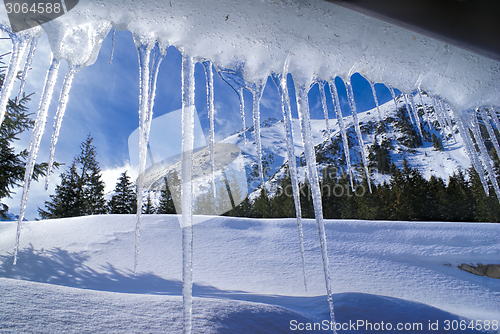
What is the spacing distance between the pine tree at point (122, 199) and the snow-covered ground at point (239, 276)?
12.3m

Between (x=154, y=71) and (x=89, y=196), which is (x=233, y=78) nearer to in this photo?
(x=154, y=71)

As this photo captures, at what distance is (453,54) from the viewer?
97cm

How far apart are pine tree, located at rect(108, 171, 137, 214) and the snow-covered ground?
12349mm

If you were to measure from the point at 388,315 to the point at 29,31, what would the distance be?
3976 millimetres

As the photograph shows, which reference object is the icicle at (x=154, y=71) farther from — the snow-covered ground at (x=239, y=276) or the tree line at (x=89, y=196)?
the tree line at (x=89, y=196)

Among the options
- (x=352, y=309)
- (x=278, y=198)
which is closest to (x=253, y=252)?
(x=352, y=309)

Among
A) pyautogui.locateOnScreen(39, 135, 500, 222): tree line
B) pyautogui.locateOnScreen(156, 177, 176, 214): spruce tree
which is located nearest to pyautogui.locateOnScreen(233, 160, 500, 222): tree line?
pyautogui.locateOnScreen(39, 135, 500, 222): tree line

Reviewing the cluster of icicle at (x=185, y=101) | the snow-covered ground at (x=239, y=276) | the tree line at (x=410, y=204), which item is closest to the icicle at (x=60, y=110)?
the cluster of icicle at (x=185, y=101)

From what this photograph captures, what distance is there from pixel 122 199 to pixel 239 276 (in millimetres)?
18250

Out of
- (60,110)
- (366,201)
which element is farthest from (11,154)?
(366,201)

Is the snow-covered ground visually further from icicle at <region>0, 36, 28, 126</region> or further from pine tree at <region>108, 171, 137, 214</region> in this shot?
pine tree at <region>108, 171, 137, 214</region>

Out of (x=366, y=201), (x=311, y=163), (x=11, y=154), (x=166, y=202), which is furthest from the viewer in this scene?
(x=166, y=202)

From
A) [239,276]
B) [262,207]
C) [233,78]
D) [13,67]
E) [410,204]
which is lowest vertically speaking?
[239,276]

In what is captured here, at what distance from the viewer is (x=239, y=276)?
20.6 feet
